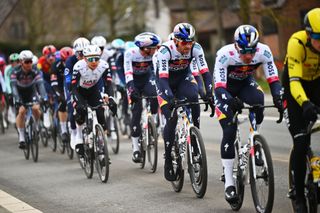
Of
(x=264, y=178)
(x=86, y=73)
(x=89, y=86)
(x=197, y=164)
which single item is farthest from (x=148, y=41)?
(x=264, y=178)

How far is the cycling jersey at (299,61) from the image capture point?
22.9 feet

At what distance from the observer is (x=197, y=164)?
9.54 m

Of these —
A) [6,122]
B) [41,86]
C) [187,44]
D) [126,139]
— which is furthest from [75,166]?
[6,122]

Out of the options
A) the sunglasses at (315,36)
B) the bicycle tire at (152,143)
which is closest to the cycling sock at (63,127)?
the bicycle tire at (152,143)

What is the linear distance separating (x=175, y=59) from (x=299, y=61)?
11.5 ft

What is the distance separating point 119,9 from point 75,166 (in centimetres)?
3968

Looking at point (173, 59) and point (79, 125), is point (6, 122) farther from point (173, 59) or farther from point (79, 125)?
point (173, 59)

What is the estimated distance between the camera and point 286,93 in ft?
24.6

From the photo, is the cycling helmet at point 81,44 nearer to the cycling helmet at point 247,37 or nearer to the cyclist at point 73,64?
the cyclist at point 73,64

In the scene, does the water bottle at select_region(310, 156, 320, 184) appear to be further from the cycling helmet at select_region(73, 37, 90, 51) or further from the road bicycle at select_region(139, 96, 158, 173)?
the cycling helmet at select_region(73, 37, 90, 51)

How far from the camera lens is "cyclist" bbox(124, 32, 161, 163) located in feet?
40.3

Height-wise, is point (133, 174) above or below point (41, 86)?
below

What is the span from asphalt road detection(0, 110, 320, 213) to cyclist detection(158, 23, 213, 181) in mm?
666

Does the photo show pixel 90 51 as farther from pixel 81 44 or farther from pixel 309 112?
pixel 309 112
